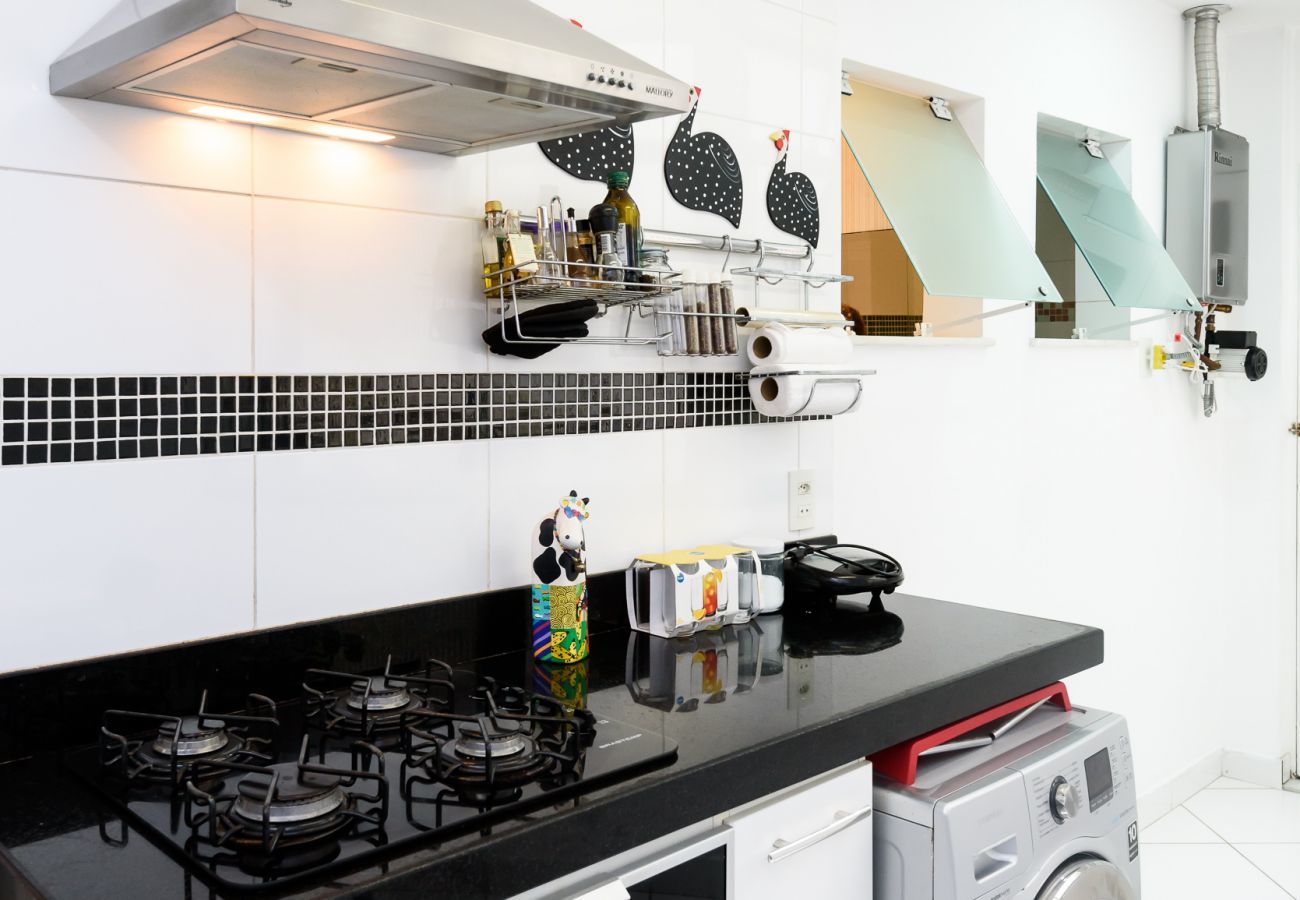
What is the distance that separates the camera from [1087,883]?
1798mm

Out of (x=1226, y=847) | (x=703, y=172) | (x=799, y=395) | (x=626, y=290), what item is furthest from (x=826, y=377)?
(x=1226, y=847)

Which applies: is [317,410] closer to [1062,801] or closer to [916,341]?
[1062,801]

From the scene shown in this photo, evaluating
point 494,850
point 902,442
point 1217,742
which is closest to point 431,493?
point 494,850

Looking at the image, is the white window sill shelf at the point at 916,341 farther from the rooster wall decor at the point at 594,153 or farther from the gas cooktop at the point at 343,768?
the gas cooktop at the point at 343,768

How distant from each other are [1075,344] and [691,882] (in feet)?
8.39

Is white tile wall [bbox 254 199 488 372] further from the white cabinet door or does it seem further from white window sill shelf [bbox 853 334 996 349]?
white window sill shelf [bbox 853 334 996 349]

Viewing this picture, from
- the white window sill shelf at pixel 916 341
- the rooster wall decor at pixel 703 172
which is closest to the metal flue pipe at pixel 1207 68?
the white window sill shelf at pixel 916 341

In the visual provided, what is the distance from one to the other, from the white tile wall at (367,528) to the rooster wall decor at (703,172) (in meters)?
0.66

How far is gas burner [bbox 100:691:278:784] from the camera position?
127cm

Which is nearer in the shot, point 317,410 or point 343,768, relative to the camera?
point 343,768

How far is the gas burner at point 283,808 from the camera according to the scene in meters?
1.08

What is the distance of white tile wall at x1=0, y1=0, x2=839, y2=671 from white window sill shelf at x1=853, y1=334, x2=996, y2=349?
681 millimetres

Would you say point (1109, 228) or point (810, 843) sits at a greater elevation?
point (1109, 228)

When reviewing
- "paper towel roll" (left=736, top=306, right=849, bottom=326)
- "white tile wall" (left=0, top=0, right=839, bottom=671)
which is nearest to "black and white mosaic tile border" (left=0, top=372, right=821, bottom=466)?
"white tile wall" (left=0, top=0, right=839, bottom=671)
